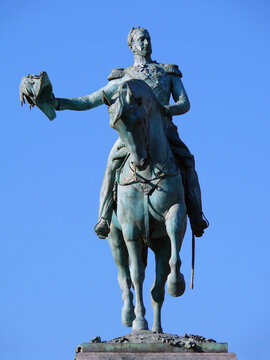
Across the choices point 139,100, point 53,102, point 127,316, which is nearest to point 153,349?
point 127,316

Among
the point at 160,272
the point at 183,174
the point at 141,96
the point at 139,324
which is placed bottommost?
the point at 139,324

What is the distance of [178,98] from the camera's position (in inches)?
869

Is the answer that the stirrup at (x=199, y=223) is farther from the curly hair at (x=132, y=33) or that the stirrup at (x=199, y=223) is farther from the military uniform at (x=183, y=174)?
the curly hair at (x=132, y=33)

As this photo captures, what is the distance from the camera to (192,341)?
779 inches

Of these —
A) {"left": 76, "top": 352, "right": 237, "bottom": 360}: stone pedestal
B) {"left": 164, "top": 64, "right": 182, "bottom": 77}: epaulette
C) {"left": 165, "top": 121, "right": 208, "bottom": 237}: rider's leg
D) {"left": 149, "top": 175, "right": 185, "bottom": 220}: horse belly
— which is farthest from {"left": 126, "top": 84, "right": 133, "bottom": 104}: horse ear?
{"left": 76, "top": 352, "right": 237, "bottom": 360}: stone pedestal

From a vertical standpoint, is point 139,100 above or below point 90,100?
below

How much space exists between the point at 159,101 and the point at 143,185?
2.20m

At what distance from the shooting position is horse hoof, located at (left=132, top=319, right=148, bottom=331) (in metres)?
20.2

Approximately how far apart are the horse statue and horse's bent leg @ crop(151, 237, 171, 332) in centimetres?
2

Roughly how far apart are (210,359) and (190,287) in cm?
222

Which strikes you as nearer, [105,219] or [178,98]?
[105,219]

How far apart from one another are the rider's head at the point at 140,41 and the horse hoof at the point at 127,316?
459 centimetres

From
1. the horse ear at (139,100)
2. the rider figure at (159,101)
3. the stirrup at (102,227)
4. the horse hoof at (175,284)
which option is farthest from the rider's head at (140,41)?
the horse hoof at (175,284)

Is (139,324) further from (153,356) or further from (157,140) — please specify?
(157,140)
